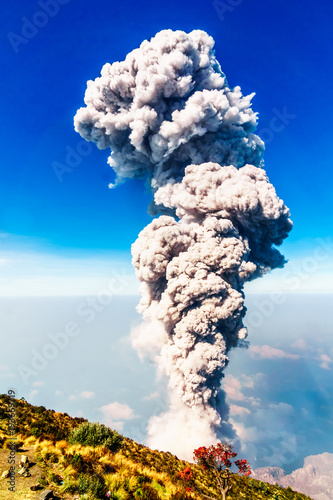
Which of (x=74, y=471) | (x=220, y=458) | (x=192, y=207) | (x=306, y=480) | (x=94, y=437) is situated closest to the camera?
(x=74, y=471)

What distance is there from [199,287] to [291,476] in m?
239

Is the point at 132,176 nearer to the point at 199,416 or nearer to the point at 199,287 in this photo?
the point at 199,287

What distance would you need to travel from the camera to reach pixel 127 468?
9.19m

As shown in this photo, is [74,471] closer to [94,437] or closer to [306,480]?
[94,437]

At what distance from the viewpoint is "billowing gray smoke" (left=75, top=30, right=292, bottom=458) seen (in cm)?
2856

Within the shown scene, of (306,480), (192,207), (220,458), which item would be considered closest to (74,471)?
(220,458)

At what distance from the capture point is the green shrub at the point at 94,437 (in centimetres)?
1049

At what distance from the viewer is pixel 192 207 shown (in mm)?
32750

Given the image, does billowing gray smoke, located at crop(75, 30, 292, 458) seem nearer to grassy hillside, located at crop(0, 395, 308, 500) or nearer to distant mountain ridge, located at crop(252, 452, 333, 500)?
grassy hillside, located at crop(0, 395, 308, 500)

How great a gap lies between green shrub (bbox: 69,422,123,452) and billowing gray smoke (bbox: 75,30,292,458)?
682 inches

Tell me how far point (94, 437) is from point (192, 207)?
1019 inches

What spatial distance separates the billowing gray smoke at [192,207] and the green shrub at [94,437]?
1733cm

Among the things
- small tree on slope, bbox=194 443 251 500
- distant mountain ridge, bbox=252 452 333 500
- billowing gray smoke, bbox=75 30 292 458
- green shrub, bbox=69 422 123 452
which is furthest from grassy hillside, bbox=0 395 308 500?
distant mountain ridge, bbox=252 452 333 500

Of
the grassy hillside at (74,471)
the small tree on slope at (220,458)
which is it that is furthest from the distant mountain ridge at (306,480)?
the grassy hillside at (74,471)
